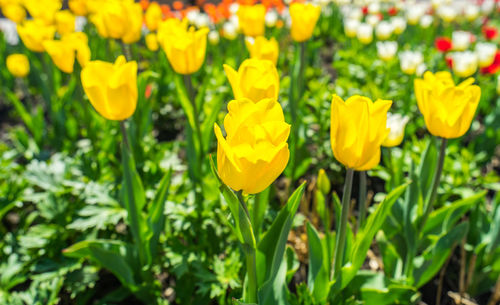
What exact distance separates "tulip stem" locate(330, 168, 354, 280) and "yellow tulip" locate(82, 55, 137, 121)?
2.31 feet

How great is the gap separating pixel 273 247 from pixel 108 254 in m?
0.62

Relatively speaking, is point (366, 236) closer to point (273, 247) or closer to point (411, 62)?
point (273, 247)

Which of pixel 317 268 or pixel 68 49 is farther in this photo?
pixel 68 49

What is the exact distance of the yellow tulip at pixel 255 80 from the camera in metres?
1.17

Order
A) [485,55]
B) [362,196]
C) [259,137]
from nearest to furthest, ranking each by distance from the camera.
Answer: [259,137], [362,196], [485,55]

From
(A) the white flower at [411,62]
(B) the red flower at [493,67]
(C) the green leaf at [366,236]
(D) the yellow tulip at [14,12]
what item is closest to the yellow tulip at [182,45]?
(C) the green leaf at [366,236]

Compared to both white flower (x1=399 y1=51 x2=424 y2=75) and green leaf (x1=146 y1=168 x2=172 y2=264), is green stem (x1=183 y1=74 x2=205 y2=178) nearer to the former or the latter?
green leaf (x1=146 y1=168 x2=172 y2=264)

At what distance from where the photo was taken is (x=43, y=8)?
274 centimetres

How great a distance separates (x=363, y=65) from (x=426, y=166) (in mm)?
1829

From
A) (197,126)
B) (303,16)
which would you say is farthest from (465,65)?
(197,126)

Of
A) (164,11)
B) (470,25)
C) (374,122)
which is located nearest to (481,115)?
(470,25)

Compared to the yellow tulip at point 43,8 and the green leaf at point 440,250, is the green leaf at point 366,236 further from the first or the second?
the yellow tulip at point 43,8

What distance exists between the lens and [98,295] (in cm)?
186

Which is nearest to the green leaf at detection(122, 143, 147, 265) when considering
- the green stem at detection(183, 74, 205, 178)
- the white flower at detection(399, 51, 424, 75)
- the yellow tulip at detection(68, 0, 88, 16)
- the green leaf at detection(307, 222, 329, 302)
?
the green stem at detection(183, 74, 205, 178)
